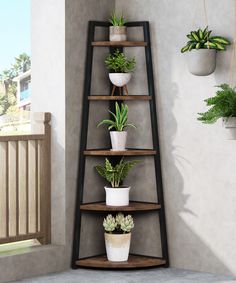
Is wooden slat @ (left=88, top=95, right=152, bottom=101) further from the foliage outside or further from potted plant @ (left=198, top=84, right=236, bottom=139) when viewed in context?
potted plant @ (left=198, top=84, right=236, bottom=139)

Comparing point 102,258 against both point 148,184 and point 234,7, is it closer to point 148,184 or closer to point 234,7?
point 148,184

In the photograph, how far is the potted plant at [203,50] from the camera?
499 cm

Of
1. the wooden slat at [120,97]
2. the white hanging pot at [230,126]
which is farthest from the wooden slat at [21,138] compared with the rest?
the white hanging pot at [230,126]

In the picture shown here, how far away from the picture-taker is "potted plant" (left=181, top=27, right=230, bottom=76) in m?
4.99

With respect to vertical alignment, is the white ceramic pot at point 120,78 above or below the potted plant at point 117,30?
below

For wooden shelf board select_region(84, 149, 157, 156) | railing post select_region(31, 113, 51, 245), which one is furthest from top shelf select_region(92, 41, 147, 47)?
wooden shelf board select_region(84, 149, 157, 156)

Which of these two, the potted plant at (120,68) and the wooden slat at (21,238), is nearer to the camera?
the wooden slat at (21,238)

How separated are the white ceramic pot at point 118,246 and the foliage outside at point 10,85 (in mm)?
1129

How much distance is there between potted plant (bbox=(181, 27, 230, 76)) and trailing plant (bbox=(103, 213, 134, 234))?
112 centimetres

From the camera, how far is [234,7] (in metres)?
5.07

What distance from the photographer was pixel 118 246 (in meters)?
5.29

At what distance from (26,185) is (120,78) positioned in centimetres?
100

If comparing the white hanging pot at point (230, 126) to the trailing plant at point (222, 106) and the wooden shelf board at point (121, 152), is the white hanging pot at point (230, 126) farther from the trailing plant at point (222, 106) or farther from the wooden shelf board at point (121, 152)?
the wooden shelf board at point (121, 152)

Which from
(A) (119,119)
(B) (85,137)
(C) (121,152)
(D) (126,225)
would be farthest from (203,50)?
(D) (126,225)
